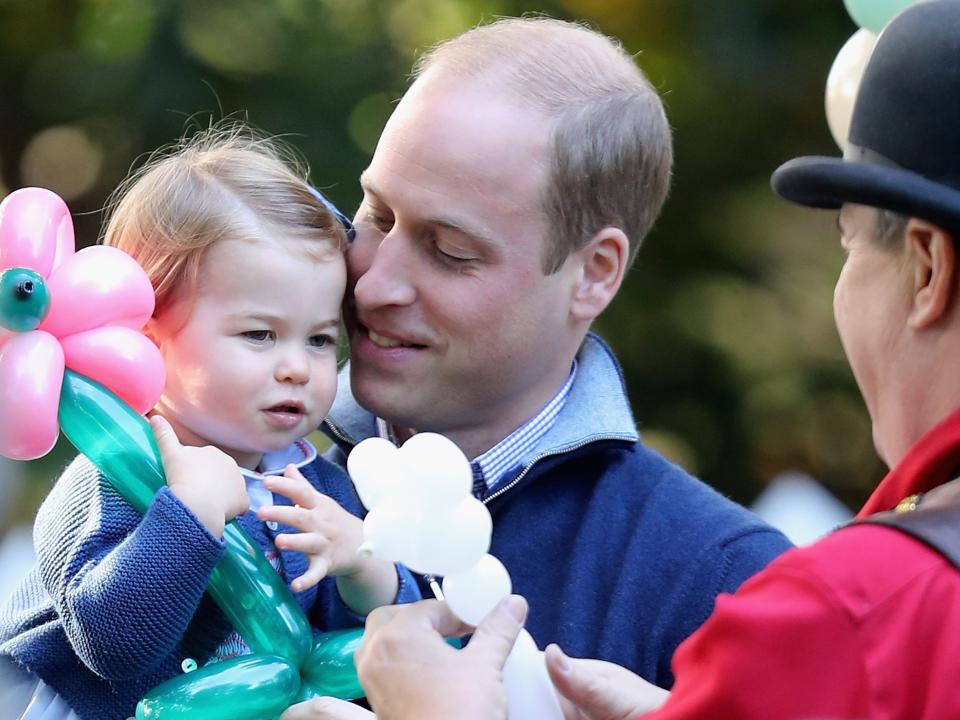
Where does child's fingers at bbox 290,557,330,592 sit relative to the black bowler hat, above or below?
below

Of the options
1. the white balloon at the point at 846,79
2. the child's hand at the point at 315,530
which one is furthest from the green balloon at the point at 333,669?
the white balloon at the point at 846,79

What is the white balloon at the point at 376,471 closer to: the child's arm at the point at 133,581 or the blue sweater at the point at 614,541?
the child's arm at the point at 133,581

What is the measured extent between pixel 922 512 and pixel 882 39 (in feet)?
2.05

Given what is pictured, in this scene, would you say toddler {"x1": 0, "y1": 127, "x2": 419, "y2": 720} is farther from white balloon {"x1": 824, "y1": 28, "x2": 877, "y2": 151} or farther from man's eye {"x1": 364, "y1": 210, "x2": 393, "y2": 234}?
white balloon {"x1": 824, "y1": 28, "x2": 877, "y2": 151}

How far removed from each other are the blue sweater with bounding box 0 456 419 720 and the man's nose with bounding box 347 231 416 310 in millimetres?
419

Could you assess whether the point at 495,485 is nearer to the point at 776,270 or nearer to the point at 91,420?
the point at 91,420

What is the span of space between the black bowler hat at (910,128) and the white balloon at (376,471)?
2.16 feet

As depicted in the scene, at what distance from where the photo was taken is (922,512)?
1.56m

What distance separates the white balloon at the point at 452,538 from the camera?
71.5 inches

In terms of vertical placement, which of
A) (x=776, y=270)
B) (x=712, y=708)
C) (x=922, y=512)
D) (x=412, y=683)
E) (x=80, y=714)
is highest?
(x=922, y=512)

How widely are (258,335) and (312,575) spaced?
51 cm

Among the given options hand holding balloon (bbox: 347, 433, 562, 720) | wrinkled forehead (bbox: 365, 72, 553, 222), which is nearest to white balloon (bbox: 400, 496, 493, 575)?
hand holding balloon (bbox: 347, 433, 562, 720)

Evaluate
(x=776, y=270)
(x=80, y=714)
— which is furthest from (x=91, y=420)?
(x=776, y=270)

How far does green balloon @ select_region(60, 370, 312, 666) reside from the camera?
207cm
